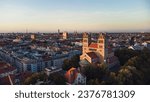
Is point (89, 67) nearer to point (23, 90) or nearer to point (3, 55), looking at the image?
point (23, 90)

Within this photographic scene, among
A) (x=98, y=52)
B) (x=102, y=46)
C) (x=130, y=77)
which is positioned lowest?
(x=130, y=77)

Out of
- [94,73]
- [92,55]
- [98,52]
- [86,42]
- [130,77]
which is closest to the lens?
[130,77]

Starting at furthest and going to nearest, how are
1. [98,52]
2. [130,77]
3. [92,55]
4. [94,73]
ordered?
[98,52] < [92,55] < [94,73] < [130,77]

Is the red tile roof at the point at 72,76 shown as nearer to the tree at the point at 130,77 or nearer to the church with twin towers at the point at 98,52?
the tree at the point at 130,77

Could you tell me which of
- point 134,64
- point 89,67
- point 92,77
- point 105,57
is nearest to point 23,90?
point 92,77

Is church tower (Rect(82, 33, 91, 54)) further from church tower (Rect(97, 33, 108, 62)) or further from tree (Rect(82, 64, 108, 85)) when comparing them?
tree (Rect(82, 64, 108, 85))

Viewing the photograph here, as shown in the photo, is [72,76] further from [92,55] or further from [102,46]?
[102,46]

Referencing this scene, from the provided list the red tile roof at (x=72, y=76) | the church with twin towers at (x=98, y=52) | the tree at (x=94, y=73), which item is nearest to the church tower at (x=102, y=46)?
the church with twin towers at (x=98, y=52)

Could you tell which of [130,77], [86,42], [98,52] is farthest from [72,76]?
[86,42]
